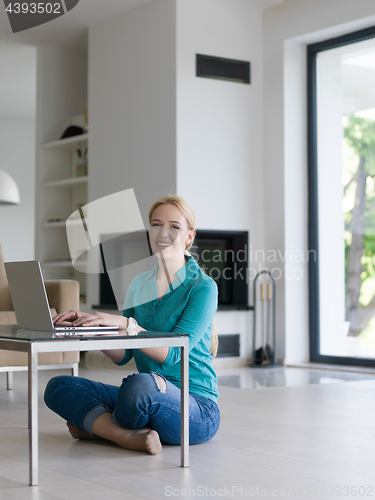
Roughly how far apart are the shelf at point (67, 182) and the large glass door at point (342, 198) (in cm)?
203

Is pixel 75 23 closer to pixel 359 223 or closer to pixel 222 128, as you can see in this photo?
pixel 222 128

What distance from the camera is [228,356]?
532cm

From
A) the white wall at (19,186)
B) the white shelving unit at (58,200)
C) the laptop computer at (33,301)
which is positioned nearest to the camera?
the laptop computer at (33,301)

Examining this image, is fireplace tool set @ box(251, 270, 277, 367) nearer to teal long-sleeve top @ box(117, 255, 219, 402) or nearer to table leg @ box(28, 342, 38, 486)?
teal long-sleeve top @ box(117, 255, 219, 402)

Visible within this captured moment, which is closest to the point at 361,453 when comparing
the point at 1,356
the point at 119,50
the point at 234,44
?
the point at 1,356

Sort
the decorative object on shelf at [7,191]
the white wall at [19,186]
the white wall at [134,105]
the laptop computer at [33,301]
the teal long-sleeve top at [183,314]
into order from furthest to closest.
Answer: the white wall at [19,186] < the decorative object on shelf at [7,191] < the white wall at [134,105] < the teal long-sleeve top at [183,314] < the laptop computer at [33,301]

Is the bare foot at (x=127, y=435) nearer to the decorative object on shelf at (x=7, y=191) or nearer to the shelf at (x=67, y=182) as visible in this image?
Result: the shelf at (x=67, y=182)

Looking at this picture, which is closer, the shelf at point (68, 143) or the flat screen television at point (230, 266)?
the flat screen television at point (230, 266)

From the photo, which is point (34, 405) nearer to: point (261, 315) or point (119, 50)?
point (261, 315)

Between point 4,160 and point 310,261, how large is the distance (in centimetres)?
512

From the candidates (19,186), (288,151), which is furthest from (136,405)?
(19,186)

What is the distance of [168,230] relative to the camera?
2164 millimetres

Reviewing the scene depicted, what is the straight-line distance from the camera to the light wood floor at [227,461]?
1.78 m

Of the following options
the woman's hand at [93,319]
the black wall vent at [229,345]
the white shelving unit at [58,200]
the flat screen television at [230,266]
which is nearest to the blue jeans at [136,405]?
the woman's hand at [93,319]
